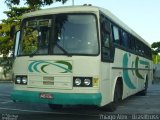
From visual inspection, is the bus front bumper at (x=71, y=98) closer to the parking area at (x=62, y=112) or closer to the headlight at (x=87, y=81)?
the headlight at (x=87, y=81)

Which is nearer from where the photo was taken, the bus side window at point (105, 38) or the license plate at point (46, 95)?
the license plate at point (46, 95)

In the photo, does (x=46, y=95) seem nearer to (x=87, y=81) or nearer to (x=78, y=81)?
(x=78, y=81)

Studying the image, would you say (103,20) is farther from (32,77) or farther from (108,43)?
(32,77)

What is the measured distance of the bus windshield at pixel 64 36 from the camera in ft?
34.3

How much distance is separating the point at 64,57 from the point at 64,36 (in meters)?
0.59

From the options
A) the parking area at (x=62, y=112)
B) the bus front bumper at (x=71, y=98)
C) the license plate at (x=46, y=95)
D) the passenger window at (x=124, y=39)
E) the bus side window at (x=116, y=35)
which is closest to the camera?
the bus front bumper at (x=71, y=98)

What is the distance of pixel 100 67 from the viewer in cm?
1046

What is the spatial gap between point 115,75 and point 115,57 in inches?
22.5

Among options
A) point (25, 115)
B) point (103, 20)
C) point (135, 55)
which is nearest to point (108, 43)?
point (103, 20)

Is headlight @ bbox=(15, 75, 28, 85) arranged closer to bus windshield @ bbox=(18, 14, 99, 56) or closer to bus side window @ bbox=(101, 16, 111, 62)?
bus windshield @ bbox=(18, 14, 99, 56)

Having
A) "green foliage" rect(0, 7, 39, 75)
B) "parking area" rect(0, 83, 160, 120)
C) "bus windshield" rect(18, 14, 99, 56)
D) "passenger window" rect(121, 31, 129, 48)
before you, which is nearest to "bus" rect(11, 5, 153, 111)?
"bus windshield" rect(18, 14, 99, 56)

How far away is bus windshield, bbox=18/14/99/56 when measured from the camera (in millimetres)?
10453

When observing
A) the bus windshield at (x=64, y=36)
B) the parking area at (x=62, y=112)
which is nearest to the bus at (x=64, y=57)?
the bus windshield at (x=64, y=36)

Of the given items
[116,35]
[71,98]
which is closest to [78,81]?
[71,98]
